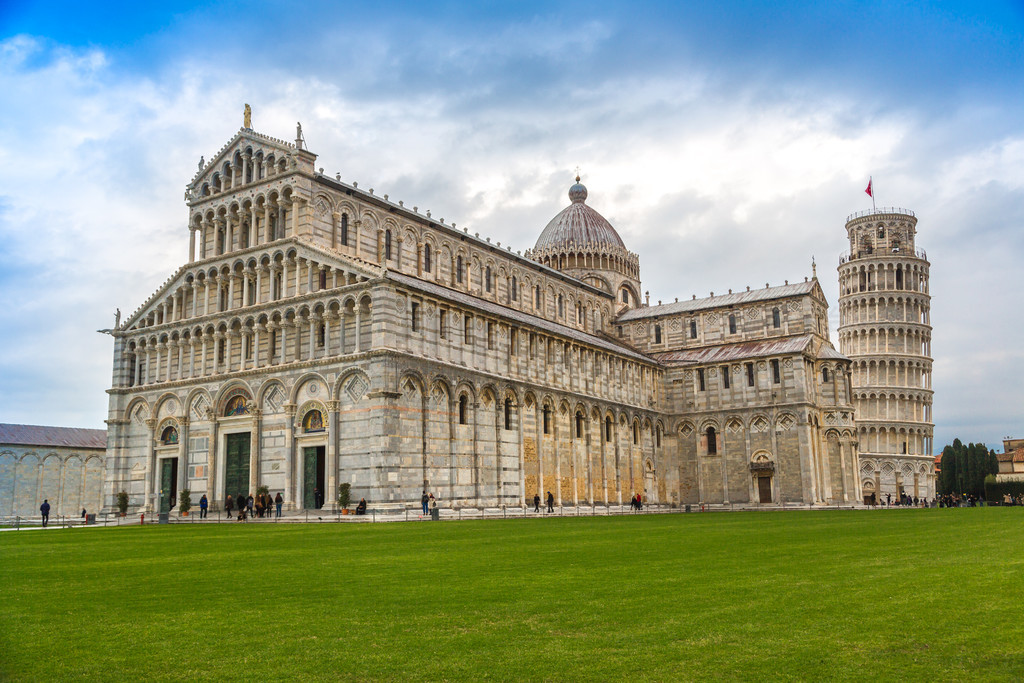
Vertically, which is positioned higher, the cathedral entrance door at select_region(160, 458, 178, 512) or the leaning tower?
the leaning tower

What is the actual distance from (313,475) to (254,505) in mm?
3697

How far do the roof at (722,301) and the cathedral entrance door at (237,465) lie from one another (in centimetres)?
4139

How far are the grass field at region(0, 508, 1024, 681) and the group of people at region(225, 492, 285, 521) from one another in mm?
24712

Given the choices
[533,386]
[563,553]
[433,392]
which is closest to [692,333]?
[533,386]

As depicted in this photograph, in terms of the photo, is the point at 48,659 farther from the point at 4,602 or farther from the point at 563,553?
the point at 563,553

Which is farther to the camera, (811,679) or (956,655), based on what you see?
(956,655)

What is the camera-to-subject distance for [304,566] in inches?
662

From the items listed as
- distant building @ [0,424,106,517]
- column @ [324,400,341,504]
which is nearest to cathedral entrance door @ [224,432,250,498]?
column @ [324,400,341,504]

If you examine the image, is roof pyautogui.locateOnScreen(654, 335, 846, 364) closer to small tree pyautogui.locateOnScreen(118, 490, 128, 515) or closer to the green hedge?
the green hedge

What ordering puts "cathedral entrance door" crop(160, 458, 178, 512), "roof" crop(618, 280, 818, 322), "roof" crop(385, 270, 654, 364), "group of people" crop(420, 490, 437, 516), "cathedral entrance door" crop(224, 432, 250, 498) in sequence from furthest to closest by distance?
"roof" crop(618, 280, 818, 322) < "cathedral entrance door" crop(160, 458, 178, 512) < "cathedral entrance door" crop(224, 432, 250, 498) < "roof" crop(385, 270, 654, 364) < "group of people" crop(420, 490, 437, 516)

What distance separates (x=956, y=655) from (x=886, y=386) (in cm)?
9635

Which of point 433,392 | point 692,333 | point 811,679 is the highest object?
point 692,333

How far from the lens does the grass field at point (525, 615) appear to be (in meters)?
8.24

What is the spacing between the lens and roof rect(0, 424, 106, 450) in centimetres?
6481
